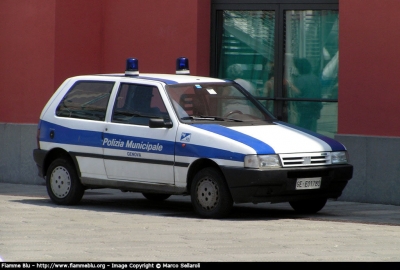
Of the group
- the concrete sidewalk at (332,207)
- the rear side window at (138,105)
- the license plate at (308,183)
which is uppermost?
the rear side window at (138,105)

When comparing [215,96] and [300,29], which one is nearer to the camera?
[215,96]

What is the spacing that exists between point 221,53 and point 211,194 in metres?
5.51

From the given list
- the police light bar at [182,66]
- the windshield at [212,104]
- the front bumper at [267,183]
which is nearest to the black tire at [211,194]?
the front bumper at [267,183]

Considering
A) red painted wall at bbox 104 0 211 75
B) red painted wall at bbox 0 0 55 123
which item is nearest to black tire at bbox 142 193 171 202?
red painted wall at bbox 104 0 211 75

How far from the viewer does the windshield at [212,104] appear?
12.3 m

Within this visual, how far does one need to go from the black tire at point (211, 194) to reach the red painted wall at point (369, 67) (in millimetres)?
3382

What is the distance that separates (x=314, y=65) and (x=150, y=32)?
2.84 m

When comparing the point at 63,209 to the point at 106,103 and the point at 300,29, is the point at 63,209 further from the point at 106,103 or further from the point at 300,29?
the point at 300,29

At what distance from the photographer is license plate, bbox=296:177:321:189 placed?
11.6 metres

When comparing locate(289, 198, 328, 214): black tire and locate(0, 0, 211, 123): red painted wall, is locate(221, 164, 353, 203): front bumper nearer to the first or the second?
locate(289, 198, 328, 214): black tire

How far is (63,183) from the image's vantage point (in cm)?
1327

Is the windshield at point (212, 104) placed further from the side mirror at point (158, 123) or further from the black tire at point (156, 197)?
the black tire at point (156, 197)

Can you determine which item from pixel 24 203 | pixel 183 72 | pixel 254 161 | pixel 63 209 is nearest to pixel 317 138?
pixel 254 161

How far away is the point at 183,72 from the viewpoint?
13.7 metres
